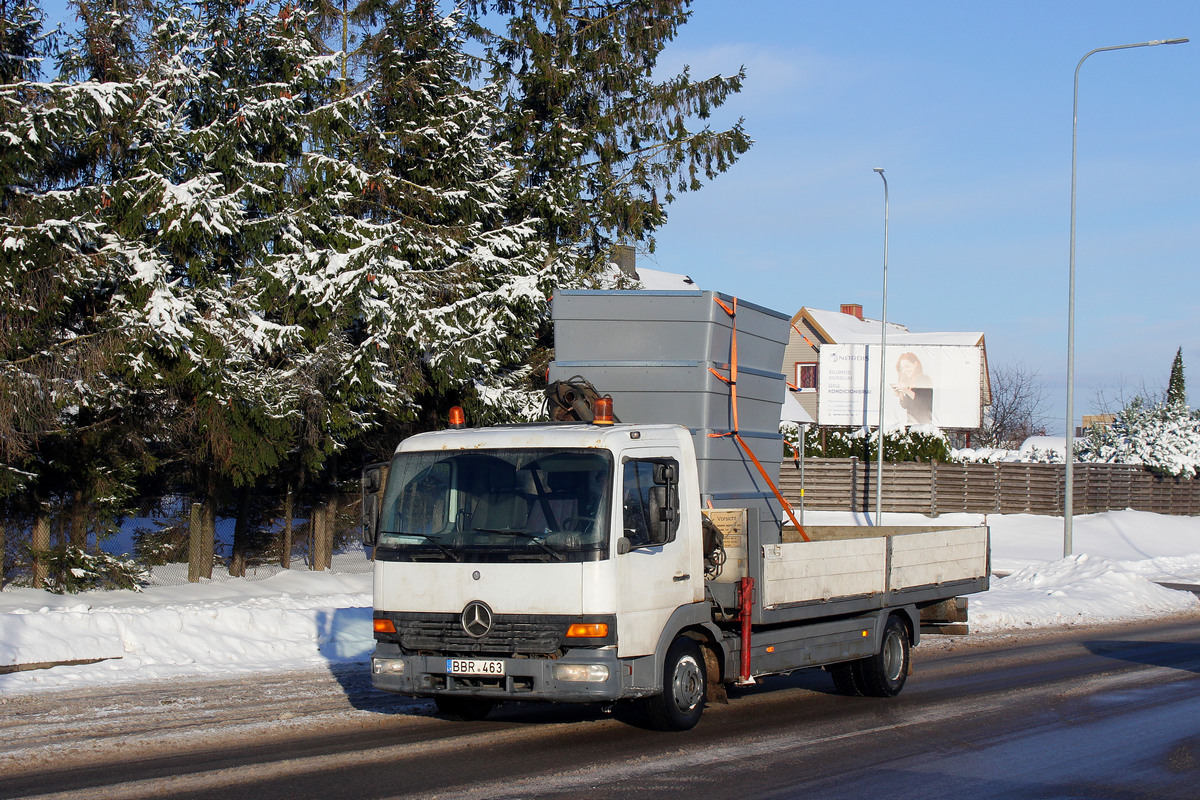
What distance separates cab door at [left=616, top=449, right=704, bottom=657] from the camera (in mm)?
8188

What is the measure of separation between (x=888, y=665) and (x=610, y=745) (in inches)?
146

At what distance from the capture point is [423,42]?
21.4 metres

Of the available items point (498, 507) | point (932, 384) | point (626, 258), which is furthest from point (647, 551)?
point (932, 384)

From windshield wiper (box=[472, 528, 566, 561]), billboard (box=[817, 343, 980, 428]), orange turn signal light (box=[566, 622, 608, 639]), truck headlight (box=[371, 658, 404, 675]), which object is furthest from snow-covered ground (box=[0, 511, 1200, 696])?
billboard (box=[817, 343, 980, 428])

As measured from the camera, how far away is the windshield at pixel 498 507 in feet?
26.7

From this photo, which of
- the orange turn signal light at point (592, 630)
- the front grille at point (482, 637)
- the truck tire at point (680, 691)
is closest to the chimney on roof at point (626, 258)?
the truck tire at point (680, 691)

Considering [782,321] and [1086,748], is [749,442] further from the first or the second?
[1086,748]

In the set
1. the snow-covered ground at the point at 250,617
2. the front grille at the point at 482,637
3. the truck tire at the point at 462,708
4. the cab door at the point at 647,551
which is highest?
the cab door at the point at 647,551

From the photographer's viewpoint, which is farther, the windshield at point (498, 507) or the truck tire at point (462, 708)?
the truck tire at point (462, 708)

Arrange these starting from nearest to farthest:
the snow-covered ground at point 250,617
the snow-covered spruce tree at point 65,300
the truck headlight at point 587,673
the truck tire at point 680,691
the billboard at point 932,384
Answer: the truck headlight at point 587,673 < the truck tire at point 680,691 < the snow-covered ground at point 250,617 < the snow-covered spruce tree at point 65,300 < the billboard at point 932,384

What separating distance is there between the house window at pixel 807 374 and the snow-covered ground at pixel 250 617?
3828cm

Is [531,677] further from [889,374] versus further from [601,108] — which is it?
[889,374]

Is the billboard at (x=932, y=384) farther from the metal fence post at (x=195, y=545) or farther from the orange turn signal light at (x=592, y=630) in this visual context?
the orange turn signal light at (x=592, y=630)

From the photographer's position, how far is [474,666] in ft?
26.9
